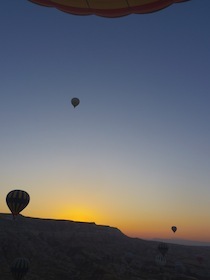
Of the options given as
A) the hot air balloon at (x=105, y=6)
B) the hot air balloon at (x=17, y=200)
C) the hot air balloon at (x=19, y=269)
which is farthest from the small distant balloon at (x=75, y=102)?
the hot air balloon at (x=19, y=269)

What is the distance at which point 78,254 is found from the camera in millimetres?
94562

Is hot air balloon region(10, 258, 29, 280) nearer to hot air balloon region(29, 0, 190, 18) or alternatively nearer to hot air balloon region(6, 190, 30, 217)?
hot air balloon region(6, 190, 30, 217)

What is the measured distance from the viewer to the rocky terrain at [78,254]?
7844 centimetres

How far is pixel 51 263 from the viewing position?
83.3 meters

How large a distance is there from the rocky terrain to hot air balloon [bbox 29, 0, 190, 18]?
58338 millimetres

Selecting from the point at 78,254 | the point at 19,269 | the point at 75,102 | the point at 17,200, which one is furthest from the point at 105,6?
the point at 78,254

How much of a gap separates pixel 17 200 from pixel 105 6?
29.9m

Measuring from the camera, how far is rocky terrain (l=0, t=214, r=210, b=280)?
78.4m

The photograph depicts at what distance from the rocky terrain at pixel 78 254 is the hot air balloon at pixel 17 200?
2798cm

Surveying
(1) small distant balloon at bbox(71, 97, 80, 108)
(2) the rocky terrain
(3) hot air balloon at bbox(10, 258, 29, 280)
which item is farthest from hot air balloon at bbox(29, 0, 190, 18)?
(2) the rocky terrain

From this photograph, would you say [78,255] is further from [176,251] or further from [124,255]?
[176,251]

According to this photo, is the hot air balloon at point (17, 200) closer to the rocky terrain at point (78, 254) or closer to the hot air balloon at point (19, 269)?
the hot air balloon at point (19, 269)

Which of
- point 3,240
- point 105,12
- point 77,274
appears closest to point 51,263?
point 77,274

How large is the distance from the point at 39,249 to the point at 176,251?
6183cm
